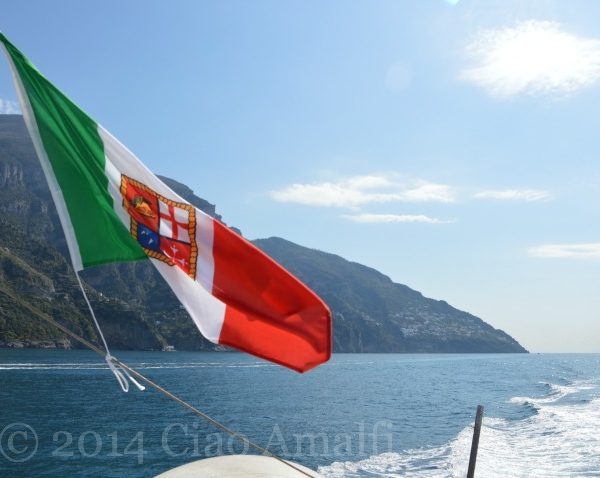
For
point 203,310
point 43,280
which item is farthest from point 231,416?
point 43,280

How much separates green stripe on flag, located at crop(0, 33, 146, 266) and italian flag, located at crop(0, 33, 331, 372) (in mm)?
11

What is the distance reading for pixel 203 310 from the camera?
6535 mm

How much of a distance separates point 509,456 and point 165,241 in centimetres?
3166

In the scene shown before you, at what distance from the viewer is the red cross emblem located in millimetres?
6617

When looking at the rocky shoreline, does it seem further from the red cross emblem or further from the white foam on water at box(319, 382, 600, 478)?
the red cross emblem

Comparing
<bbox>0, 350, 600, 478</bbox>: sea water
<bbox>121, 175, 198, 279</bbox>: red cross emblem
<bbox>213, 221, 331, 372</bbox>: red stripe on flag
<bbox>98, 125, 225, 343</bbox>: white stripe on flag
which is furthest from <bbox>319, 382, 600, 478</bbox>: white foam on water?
<bbox>121, 175, 198, 279</bbox>: red cross emblem

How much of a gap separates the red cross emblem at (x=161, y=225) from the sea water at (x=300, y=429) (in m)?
23.5

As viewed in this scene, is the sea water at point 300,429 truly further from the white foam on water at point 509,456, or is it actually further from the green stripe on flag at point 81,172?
the green stripe on flag at point 81,172

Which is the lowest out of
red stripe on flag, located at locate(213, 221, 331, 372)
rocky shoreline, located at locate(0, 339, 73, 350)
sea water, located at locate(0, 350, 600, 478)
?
sea water, located at locate(0, 350, 600, 478)

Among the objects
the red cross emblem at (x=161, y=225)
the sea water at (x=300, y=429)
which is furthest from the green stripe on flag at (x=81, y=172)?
the sea water at (x=300, y=429)

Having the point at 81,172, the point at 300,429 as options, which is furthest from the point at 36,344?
the point at 81,172

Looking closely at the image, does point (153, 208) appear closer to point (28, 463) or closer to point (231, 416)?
point (28, 463)

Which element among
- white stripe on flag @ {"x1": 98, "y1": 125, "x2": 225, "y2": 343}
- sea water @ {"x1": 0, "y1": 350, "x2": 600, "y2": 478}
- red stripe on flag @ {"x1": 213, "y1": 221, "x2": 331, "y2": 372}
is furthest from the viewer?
sea water @ {"x1": 0, "y1": 350, "x2": 600, "y2": 478}

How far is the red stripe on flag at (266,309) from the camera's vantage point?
6355mm
